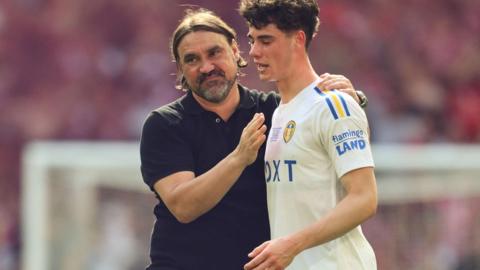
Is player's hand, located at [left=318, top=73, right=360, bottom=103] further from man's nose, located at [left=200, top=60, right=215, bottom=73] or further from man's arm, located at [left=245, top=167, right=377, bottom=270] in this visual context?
man's nose, located at [left=200, top=60, right=215, bottom=73]

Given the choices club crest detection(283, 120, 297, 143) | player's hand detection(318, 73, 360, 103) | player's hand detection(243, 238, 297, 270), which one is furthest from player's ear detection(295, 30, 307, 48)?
player's hand detection(243, 238, 297, 270)

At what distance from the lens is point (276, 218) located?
4473 millimetres

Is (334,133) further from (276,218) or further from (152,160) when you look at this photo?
(152,160)

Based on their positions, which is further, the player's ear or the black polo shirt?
the black polo shirt

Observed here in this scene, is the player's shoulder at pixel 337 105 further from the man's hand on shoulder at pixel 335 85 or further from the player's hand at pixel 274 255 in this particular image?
the player's hand at pixel 274 255

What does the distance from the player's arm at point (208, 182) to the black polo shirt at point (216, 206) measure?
0.21ft

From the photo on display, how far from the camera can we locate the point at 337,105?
429 cm

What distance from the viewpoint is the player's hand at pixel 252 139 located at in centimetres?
427

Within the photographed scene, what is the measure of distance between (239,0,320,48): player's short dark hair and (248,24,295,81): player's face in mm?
24

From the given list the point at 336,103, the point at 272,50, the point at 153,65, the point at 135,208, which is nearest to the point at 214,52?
the point at 272,50

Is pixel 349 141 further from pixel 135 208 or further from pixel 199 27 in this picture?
pixel 135 208

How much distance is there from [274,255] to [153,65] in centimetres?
809

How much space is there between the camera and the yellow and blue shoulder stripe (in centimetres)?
426

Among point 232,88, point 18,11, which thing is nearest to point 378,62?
point 18,11
